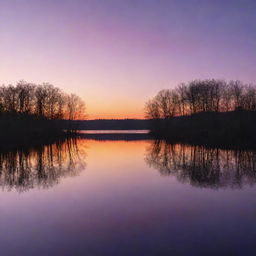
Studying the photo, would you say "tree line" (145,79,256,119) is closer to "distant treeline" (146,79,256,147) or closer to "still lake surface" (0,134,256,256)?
"distant treeline" (146,79,256,147)

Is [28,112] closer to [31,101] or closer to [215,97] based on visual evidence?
[31,101]

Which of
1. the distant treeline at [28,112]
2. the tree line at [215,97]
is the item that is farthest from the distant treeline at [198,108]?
the distant treeline at [28,112]

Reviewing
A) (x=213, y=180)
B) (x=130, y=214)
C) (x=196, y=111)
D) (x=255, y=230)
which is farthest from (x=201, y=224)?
(x=196, y=111)

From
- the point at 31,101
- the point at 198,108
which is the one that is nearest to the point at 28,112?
the point at 31,101

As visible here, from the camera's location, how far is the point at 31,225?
7211 mm

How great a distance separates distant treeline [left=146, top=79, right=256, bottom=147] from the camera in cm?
5242

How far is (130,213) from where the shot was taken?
805 cm

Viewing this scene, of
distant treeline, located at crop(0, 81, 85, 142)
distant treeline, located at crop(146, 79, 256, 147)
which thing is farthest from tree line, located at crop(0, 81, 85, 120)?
distant treeline, located at crop(146, 79, 256, 147)

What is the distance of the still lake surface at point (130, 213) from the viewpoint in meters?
5.80

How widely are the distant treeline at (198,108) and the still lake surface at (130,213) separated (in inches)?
1273

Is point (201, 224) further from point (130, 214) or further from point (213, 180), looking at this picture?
point (213, 180)

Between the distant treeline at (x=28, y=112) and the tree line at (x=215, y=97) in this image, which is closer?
the distant treeline at (x=28, y=112)

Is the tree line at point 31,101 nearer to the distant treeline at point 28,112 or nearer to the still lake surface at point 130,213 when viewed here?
the distant treeline at point 28,112

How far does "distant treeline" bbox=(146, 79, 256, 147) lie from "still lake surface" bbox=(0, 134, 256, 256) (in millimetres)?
32328
